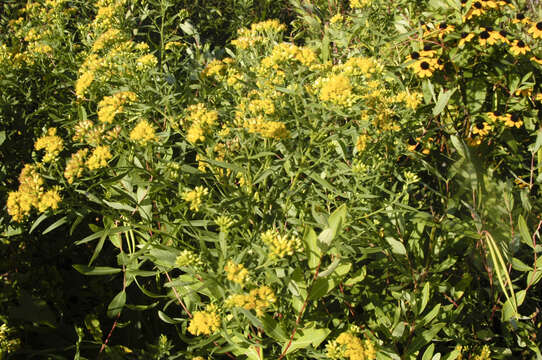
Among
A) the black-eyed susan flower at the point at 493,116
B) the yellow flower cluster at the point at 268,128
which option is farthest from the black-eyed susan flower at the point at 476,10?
the yellow flower cluster at the point at 268,128

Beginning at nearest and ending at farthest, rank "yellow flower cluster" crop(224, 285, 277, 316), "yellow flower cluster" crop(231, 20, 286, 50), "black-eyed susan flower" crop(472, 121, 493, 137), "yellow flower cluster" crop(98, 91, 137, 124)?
"yellow flower cluster" crop(224, 285, 277, 316), "yellow flower cluster" crop(98, 91, 137, 124), "yellow flower cluster" crop(231, 20, 286, 50), "black-eyed susan flower" crop(472, 121, 493, 137)

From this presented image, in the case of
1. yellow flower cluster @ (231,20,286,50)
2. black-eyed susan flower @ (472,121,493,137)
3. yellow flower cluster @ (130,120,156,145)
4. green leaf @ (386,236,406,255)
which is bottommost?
black-eyed susan flower @ (472,121,493,137)

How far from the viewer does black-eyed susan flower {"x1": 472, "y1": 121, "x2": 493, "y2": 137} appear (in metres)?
2.63

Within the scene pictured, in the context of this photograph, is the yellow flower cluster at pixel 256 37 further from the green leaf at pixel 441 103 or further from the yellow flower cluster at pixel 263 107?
the green leaf at pixel 441 103

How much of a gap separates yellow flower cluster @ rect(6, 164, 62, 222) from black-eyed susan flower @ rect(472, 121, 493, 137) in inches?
93.9

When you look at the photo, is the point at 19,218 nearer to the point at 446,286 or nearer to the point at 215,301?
the point at 215,301

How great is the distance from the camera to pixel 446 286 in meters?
1.91

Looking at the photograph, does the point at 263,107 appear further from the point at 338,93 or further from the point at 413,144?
the point at 413,144

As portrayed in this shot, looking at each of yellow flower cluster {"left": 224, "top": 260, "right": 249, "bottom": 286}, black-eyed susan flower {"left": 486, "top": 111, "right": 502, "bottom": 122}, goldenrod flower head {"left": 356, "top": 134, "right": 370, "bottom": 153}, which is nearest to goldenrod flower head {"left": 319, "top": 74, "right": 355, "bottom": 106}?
goldenrod flower head {"left": 356, "top": 134, "right": 370, "bottom": 153}

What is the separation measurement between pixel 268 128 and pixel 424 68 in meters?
1.42

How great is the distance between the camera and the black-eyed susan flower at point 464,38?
250cm

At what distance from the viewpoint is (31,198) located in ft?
4.64

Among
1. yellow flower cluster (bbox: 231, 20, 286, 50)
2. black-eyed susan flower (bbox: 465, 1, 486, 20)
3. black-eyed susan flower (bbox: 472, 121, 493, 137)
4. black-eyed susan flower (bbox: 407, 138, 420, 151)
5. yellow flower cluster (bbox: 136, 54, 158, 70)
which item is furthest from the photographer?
black-eyed susan flower (bbox: 472, 121, 493, 137)

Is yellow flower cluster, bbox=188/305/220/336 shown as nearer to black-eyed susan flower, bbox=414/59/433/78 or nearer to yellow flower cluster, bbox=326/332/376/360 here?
yellow flower cluster, bbox=326/332/376/360
